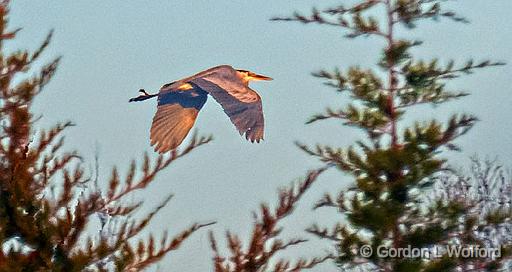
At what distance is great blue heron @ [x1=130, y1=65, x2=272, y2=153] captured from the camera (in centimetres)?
1235

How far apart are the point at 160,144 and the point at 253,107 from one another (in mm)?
1180

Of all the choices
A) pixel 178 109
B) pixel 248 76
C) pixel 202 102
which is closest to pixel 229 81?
pixel 248 76

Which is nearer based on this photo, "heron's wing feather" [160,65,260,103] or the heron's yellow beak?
"heron's wing feather" [160,65,260,103]

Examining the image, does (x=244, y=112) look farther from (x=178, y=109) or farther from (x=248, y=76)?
(x=178, y=109)

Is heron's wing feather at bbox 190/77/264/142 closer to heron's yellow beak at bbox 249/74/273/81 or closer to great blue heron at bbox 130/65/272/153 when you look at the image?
great blue heron at bbox 130/65/272/153

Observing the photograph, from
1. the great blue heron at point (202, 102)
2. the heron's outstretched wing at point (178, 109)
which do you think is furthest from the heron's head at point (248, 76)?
the heron's outstretched wing at point (178, 109)

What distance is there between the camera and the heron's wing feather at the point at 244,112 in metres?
12.3

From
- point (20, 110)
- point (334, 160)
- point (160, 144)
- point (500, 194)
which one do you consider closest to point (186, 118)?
point (160, 144)

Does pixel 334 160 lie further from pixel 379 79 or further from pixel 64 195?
pixel 64 195

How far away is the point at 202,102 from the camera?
43.5ft

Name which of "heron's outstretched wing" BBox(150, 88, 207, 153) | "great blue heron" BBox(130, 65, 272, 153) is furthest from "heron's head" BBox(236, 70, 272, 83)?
"heron's outstretched wing" BBox(150, 88, 207, 153)

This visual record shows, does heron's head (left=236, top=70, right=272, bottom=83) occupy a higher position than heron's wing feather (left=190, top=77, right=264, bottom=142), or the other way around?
heron's head (left=236, top=70, right=272, bottom=83)

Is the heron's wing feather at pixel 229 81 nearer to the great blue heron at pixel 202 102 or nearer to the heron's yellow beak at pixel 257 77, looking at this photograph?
the great blue heron at pixel 202 102

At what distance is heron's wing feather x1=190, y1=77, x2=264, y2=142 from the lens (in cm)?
1231
